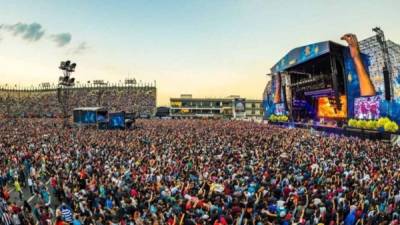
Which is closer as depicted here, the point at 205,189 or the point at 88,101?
the point at 205,189

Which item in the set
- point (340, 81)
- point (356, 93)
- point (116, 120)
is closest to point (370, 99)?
point (356, 93)

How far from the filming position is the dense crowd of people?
369ft

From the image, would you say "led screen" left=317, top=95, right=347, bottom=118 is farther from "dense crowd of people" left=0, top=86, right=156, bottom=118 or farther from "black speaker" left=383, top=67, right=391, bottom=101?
"dense crowd of people" left=0, top=86, right=156, bottom=118

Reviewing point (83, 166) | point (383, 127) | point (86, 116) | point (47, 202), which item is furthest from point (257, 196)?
point (86, 116)

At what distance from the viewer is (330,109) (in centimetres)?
4481

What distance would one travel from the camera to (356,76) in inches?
1423

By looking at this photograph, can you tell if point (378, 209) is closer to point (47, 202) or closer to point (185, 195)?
point (185, 195)

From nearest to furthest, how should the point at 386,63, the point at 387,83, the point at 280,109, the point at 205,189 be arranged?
the point at 205,189 → the point at 387,83 → the point at 386,63 → the point at 280,109

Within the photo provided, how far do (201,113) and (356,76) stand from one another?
85658 millimetres

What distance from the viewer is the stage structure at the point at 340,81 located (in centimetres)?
3212

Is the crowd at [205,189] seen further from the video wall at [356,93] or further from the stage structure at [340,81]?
the stage structure at [340,81]

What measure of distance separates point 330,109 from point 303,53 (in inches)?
315

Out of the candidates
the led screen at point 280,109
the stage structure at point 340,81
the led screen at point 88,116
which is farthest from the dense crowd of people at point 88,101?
the stage structure at point 340,81

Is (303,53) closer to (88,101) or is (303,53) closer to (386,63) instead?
(386,63)
